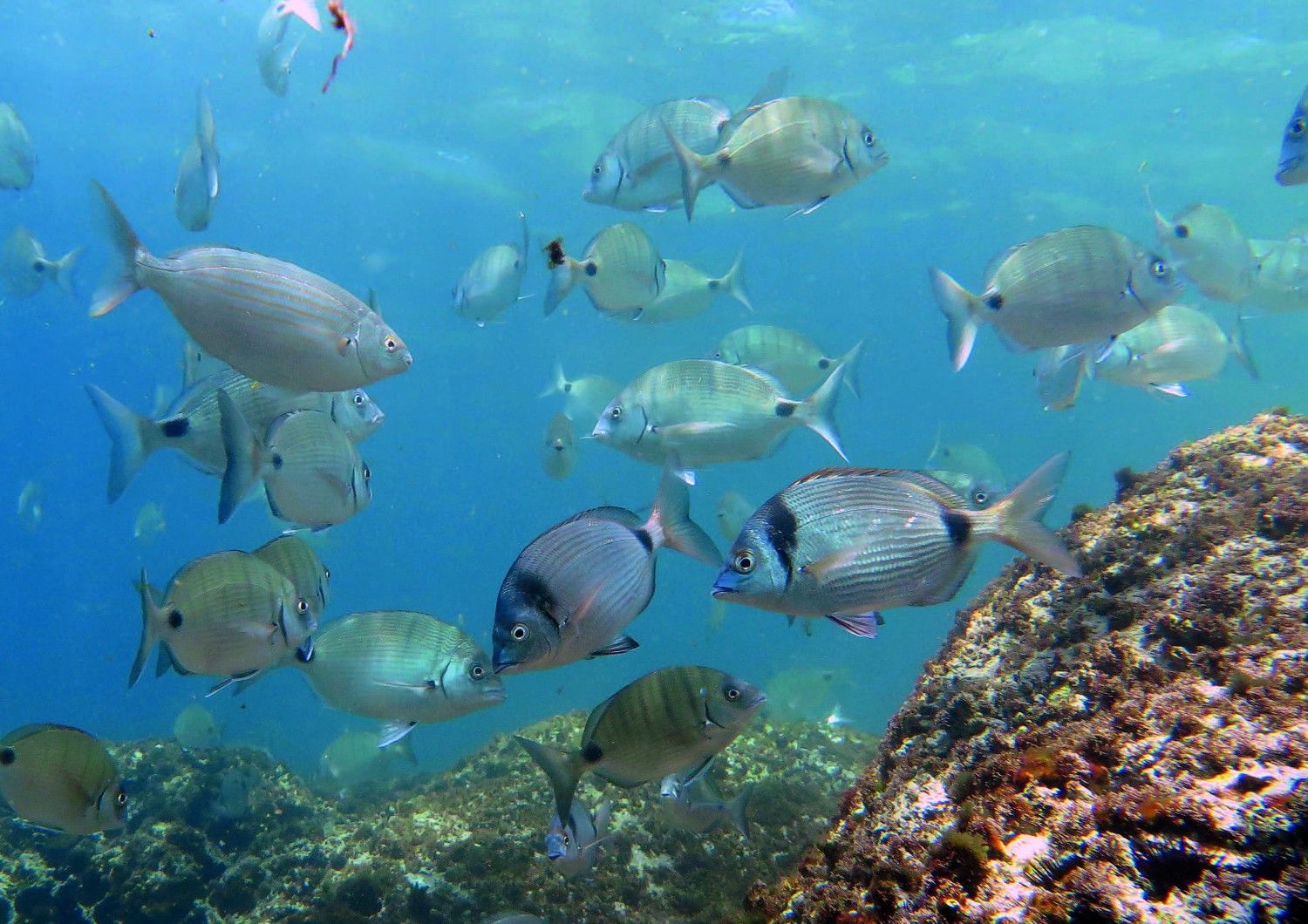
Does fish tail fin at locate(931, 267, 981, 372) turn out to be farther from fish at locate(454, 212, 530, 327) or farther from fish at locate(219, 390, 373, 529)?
fish at locate(454, 212, 530, 327)

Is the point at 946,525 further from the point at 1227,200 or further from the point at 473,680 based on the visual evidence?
the point at 1227,200

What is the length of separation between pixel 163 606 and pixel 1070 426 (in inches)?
3135

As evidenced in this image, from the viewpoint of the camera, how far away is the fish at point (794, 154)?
160 inches

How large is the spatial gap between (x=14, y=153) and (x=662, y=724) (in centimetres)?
883

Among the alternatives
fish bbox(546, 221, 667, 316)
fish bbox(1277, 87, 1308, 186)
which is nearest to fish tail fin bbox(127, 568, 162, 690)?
fish bbox(546, 221, 667, 316)

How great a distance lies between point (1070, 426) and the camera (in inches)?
2753

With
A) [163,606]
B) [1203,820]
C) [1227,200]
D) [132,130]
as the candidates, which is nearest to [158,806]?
[163,606]

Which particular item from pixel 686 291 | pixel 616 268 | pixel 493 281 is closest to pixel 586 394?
pixel 686 291

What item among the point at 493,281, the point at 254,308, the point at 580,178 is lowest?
the point at 254,308

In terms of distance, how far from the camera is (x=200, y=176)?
509cm

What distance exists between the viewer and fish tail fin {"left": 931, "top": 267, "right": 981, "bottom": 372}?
144 inches

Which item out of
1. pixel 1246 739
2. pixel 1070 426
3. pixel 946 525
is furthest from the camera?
pixel 1070 426

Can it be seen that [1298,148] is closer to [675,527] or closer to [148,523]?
[675,527]

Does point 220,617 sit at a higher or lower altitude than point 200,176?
lower
